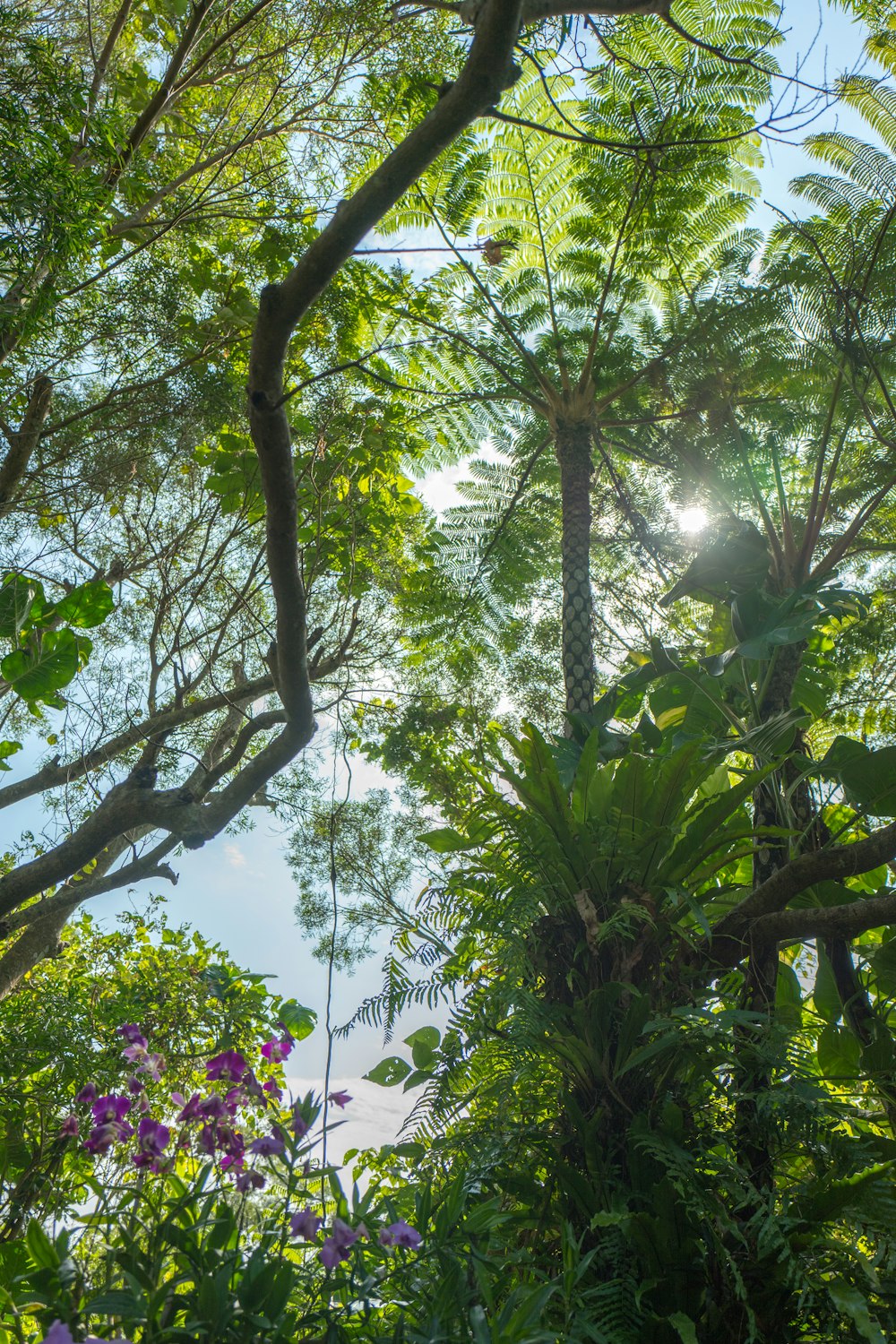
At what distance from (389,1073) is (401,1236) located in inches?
44.1

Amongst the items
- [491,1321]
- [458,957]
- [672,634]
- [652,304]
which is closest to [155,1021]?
[458,957]

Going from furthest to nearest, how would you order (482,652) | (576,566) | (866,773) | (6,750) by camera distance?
(482,652) → (6,750) → (576,566) → (866,773)

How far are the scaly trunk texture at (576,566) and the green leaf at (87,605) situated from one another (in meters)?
1.89

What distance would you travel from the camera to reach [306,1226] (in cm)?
132

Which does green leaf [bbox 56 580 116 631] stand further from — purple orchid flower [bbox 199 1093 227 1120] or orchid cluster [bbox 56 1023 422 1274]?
purple orchid flower [bbox 199 1093 227 1120]

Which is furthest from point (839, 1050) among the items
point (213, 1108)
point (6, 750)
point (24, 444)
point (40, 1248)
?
point (24, 444)

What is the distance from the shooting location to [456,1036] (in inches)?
79.3

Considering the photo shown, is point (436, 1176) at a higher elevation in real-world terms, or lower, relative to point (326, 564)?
lower

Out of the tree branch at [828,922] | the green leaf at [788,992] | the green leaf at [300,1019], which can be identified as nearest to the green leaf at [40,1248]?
the tree branch at [828,922]

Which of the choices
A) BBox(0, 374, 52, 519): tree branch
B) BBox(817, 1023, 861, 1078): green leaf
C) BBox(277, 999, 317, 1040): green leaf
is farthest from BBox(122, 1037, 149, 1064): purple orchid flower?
BBox(0, 374, 52, 519): tree branch

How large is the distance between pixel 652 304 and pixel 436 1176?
179 inches

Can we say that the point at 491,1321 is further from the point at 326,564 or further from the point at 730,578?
the point at 326,564

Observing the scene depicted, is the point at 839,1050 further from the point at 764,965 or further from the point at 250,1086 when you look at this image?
the point at 250,1086

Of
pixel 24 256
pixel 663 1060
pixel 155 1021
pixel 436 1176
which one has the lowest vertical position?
pixel 436 1176
